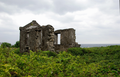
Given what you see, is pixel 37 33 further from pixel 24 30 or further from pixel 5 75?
pixel 5 75

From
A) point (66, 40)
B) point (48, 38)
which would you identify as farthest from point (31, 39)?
point (66, 40)

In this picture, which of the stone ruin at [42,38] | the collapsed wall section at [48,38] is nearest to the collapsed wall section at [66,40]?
the stone ruin at [42,38]

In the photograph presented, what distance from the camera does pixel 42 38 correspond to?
12156mm

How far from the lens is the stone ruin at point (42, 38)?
11578 millimetres

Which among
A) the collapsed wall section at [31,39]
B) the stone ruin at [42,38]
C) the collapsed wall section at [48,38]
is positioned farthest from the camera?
the collapsed wall section at [31,39]

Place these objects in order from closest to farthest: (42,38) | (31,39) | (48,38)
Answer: (48,38) < (42,38) < (31,39)

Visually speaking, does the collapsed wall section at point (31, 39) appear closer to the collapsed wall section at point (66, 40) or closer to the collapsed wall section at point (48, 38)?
the collapsed wall section at point (48, 38)

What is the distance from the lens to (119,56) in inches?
355

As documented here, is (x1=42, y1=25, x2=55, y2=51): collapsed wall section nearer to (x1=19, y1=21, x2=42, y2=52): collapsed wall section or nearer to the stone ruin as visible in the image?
the stone ruin

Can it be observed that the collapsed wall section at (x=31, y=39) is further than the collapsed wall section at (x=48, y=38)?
Yes

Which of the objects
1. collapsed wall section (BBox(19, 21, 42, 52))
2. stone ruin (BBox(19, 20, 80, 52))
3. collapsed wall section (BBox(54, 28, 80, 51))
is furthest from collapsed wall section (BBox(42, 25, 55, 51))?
collapsed wall section (BBox(54, 28, 80, 51))

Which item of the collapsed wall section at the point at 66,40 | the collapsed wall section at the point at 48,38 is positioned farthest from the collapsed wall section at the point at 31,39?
the collapsed wall section at the point at 66,40

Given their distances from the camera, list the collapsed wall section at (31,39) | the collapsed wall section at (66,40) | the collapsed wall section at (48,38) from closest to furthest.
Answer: the collapsed wall section at (48,38) < the collapsed wall section at (31,39) < the collapsed wall section at (66,40)

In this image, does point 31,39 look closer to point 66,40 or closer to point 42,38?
point 42,38
